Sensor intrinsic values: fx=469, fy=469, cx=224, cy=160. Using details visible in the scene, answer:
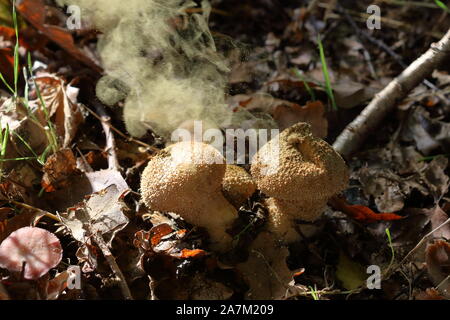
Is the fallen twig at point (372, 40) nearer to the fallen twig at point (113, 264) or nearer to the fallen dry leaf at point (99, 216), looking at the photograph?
the fallen dry leaf at point (99, 216)

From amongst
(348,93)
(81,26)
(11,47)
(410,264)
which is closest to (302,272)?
(410,264)

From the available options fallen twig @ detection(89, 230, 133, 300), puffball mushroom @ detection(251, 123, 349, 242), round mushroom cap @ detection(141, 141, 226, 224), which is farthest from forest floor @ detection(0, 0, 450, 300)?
puffball mushroom @ detection(251, 123, 349, 242)

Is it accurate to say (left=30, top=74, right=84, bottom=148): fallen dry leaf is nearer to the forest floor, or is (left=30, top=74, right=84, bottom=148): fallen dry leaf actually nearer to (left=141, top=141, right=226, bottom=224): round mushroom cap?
the forest floor

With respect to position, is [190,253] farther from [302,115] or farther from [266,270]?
[302,115]

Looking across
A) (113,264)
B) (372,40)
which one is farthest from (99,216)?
(372,40)

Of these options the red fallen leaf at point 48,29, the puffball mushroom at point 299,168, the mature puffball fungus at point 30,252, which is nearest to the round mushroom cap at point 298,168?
the puffball mushroom at point 299,168

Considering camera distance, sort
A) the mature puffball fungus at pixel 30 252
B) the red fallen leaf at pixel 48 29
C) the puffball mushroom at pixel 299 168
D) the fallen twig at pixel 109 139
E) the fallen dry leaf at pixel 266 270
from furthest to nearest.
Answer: the red fallen leaf at pixel 48 29
the fallen twig at pixel 109 139
the fallen dry leaf at pixel 266 270
the puffball mushroom at pixel 299 168
the mature puffball fungus at pixel 30 252

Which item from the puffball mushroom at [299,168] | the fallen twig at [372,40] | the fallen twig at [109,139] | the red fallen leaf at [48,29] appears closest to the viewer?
the puffball mushroom at [299,168]

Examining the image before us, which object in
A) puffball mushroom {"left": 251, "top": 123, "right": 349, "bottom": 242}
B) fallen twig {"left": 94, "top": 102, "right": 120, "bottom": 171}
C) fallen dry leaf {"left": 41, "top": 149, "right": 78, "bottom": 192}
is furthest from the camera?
fallen twig {"left": 94, "top": 102, "right": 120, "bottom": 171}
